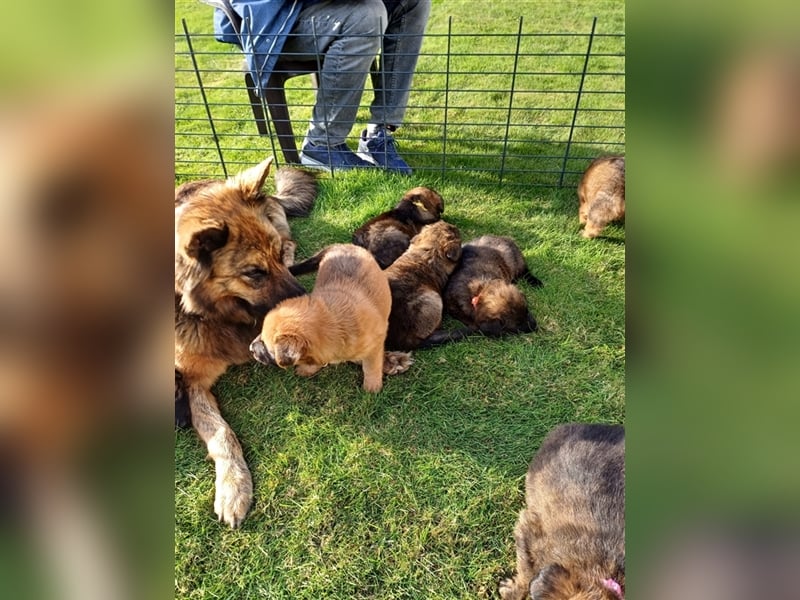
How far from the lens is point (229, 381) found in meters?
3.71

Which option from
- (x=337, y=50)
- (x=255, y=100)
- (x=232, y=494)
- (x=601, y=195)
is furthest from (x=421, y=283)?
(x=255, y=100)

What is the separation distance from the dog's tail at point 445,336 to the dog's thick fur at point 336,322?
Result: 0.43 m

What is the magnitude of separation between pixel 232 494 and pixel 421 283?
198cm

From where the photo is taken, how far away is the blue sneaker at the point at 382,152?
5480 mm

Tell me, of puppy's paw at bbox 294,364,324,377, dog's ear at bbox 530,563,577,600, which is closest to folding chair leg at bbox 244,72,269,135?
puppy's paw at bbox 294,364,324,377

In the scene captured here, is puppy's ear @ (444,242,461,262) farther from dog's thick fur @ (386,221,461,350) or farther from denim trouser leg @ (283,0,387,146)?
denim trouser leg @ (283,0,387,146)

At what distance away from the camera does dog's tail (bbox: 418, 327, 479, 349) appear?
388 centimetres

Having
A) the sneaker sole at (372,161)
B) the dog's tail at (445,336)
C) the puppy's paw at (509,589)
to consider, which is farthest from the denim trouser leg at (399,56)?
the puppy's paw at (509,589)

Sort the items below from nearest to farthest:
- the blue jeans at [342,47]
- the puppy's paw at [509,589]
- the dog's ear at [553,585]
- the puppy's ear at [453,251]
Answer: the dog's ear at [553,585] < the puppy's paw at [509,589] < the puppy's ear at [453,251] < the blue jeans at [342,47]

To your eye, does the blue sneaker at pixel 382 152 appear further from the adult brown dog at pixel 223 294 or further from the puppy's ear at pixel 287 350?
the puppy's ear at pixel 287 350
